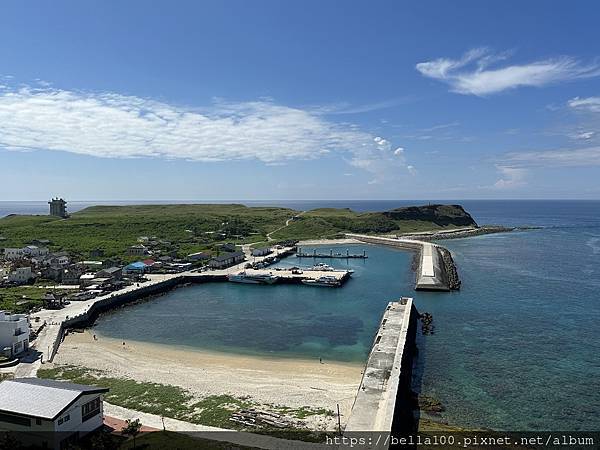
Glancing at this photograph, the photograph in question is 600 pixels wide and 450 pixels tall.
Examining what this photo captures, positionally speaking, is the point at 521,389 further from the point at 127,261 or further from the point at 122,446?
the point at 127,261

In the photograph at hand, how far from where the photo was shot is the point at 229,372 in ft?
112

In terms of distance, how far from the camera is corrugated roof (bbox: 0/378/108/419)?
2125 cm

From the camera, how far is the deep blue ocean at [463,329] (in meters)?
29.5

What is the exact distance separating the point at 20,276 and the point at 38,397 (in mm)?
50745

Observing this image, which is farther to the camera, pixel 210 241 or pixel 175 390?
pixel 210 241

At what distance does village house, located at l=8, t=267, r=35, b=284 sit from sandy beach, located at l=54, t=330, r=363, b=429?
95.0 ft

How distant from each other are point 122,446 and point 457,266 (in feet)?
237

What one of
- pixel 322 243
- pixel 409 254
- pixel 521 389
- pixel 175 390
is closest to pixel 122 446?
pixel 175 390

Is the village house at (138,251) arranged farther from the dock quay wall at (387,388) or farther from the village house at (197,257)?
the dock quay wall at (387,388)

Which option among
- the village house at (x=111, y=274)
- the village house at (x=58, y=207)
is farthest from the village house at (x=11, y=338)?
the village house at (x=58, y=207)

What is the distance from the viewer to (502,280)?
69438 mm

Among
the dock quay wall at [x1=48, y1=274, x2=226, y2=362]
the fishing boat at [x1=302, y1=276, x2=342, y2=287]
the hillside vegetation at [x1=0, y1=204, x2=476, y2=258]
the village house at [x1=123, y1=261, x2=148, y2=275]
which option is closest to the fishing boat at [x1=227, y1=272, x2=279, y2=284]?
the dock quay wall at [x1=48, y1=274, x2=226, y2=362]

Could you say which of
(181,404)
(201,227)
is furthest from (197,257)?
(181,404)

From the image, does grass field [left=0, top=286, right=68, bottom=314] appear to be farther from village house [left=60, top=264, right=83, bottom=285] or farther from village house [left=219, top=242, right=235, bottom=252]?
village house [left=219, top=242, right=235, bottom=252]
